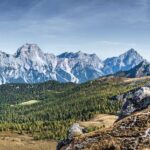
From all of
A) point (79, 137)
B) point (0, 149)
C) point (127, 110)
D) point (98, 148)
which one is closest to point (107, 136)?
point (98, 148)

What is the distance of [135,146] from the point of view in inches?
991

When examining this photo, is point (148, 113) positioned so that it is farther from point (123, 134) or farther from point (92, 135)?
point (92, 135)

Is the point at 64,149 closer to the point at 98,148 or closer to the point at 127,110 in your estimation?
the point at 98,148

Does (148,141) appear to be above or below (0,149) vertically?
above

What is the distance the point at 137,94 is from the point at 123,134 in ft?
96.4

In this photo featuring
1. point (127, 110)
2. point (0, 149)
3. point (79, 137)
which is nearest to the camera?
point (79, 137)

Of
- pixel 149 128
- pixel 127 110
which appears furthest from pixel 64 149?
pixel 127 110

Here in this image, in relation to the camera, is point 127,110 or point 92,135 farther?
point 127,110

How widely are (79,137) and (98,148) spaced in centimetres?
311

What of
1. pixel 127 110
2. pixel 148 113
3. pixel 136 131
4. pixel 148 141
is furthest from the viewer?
pixel 127 110

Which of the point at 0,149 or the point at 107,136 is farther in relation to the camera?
the point at 0,149

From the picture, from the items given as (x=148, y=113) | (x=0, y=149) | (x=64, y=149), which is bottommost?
(x=0, y=149)

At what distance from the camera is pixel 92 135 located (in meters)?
29.3

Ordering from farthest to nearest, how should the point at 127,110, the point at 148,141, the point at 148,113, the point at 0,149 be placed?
the point at 0,149 → the point at 127,110 → the point at 148,113 → the point at 148,141
